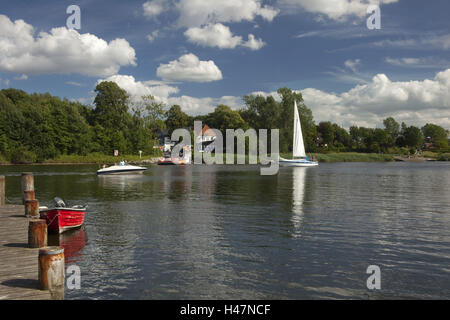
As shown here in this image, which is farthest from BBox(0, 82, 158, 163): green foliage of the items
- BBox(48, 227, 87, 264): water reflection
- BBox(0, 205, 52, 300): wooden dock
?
BBox(0, 205, 52, 300): wooden dock

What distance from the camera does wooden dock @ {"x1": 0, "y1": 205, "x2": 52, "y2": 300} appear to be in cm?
916

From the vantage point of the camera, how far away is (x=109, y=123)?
121 m

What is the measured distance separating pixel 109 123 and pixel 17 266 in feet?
380

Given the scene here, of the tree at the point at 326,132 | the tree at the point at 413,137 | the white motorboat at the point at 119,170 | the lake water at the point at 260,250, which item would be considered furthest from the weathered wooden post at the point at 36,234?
the tree at the point at 413,137

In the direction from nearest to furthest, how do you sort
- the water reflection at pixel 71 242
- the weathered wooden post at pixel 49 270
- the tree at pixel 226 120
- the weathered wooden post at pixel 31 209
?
the weathered wooden post at pixel 49 270 → the water reflection at pixel 71 242 → the weathered wooden post at pixel 31 209 → the tree at pixel 226 120

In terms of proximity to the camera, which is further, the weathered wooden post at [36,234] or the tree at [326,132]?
the tree at [326,132]

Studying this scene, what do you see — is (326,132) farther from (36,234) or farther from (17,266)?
(17,266)

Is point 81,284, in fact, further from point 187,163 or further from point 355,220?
point 187,163

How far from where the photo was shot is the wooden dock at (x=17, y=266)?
9164 millimetres

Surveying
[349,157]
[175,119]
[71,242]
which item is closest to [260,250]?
[71,242]

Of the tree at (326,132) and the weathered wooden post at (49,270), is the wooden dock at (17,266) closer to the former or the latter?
the weathered wooden post at (49,270)

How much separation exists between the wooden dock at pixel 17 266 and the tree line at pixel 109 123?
9020 cm

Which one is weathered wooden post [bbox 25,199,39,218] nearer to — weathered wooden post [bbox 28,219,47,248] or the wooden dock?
the wooden dock
